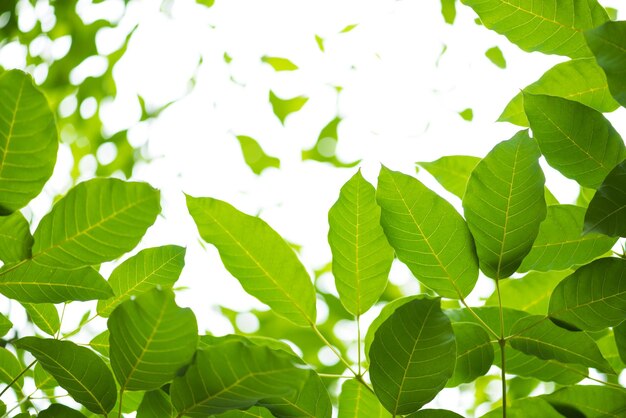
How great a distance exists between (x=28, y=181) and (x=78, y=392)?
19cm

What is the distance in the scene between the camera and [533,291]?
31.7 inches

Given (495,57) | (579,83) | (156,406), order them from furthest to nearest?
(495,57) < (579,83) < (156,406)

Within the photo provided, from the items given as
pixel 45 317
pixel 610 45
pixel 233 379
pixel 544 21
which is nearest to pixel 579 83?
pixel 544 21

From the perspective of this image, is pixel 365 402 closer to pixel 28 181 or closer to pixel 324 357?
pixel 28 181

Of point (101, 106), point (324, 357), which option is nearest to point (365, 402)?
point (324, 357)

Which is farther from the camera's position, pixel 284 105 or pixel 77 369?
pixel 284 105

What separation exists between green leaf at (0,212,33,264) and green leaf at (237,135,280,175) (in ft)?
7.13

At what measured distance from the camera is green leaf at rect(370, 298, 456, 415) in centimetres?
50

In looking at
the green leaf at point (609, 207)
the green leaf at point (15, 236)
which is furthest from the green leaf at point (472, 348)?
the green leaf at point (15, 236)

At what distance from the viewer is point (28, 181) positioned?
50cm

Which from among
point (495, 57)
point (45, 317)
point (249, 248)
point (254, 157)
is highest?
point (495, 57)

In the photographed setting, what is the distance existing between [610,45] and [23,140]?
44 centimetres

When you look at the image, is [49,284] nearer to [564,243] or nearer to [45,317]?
[45,317]


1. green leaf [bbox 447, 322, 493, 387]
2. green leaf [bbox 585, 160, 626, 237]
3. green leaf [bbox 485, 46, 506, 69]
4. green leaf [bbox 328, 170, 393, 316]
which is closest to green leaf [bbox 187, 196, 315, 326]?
green leaf [bbox 328, 170, 393, 316]
